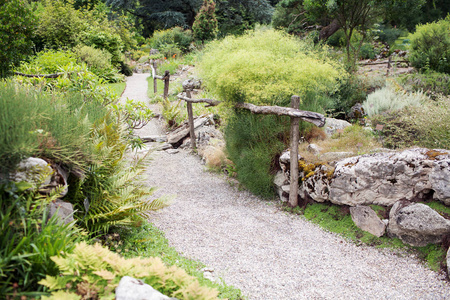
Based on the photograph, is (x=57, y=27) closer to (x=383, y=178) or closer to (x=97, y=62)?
(x=97, y=62)

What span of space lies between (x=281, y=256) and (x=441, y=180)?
7.26 feet

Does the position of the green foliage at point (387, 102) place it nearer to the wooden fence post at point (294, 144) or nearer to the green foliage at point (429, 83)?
the green foliage at point (429, 83)

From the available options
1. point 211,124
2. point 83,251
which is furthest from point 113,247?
point 211,124

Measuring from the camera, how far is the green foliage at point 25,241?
211cm

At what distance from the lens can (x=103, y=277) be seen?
2.16m

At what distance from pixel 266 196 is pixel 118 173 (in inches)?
116

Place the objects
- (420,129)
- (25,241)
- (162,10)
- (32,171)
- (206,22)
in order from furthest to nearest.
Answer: (162,10)
(206,22)
(420,129)
(32,171)
(25,241)

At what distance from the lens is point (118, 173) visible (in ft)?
13.9

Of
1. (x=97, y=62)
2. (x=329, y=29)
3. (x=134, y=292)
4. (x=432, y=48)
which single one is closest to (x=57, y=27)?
(x=97, y=62)

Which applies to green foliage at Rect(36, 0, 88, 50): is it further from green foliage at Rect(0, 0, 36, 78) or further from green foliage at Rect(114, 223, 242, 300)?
green foliage at Rect(114, 223, 242, 300)

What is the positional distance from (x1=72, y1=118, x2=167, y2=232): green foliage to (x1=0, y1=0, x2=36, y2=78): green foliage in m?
3.38

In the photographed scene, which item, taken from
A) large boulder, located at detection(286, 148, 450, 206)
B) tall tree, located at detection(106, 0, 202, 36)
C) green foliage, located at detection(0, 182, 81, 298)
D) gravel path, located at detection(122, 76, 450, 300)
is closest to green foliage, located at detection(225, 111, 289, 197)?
gravel path, located at detection(122, 76, 450, 300)

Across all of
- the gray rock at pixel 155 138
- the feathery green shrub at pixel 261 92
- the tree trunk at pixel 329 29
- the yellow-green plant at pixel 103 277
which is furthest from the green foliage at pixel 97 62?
the yellow-green plant at pixel 103 277

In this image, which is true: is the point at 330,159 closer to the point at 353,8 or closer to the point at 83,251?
the point at 83,251
